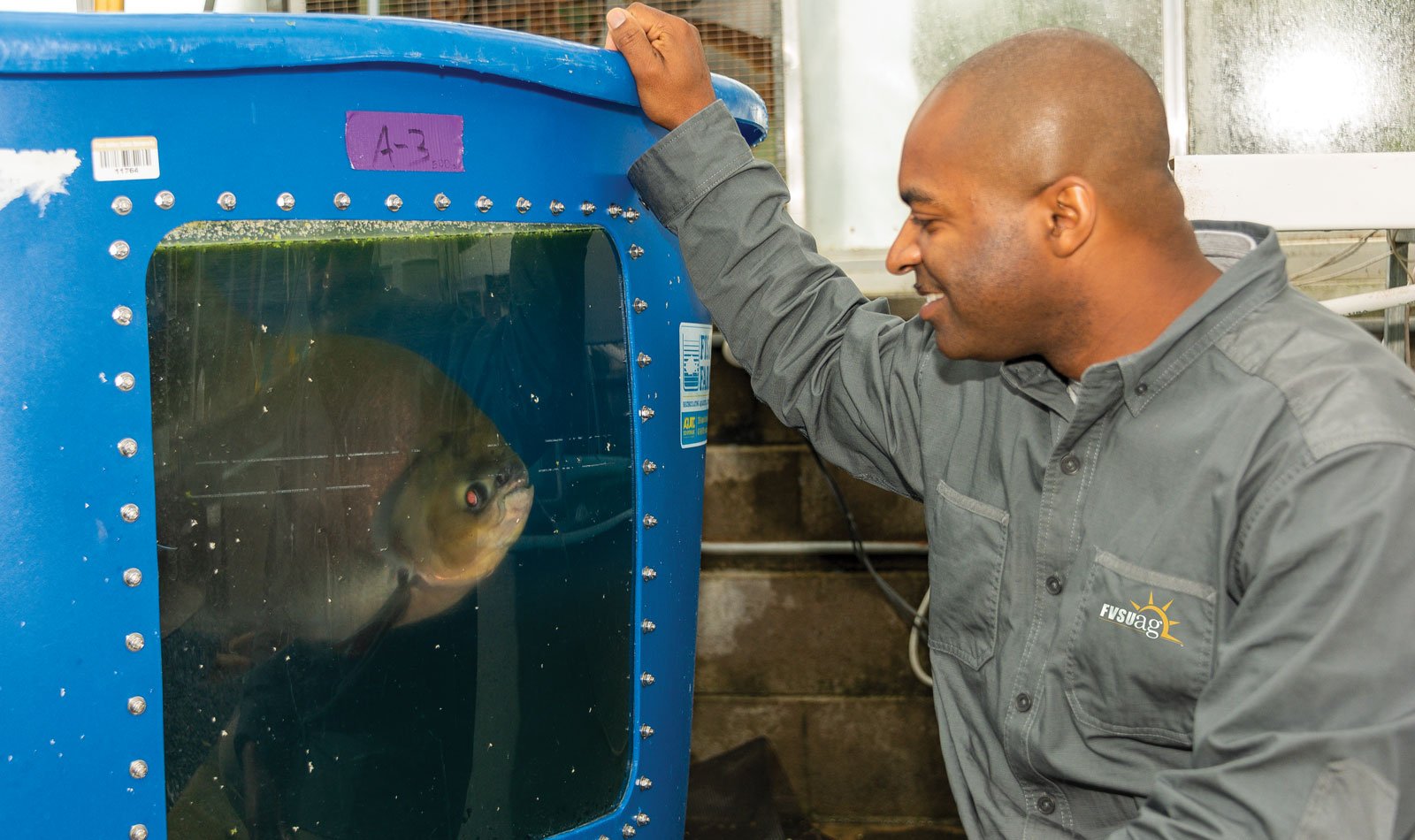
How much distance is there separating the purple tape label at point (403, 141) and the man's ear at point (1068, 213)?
646mm

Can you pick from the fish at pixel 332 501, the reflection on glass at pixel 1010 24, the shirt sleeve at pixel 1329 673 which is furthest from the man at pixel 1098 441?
the reflection on glass at pixel 1010 24

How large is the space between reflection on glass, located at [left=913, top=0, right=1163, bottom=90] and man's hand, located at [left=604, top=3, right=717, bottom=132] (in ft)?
6.87

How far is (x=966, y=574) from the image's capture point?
1511 millimetres

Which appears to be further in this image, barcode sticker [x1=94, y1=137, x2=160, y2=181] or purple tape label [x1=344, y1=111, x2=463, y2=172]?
purple tape label [x1=344, y1=111, x2=463, y2=172]

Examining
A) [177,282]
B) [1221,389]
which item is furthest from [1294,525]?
[177,282]

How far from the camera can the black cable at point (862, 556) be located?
11.1ft

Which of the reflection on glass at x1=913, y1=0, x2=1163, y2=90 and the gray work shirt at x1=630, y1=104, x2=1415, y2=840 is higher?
the reflection on glass at x1=913, y1=0, x2=1163, y2=90

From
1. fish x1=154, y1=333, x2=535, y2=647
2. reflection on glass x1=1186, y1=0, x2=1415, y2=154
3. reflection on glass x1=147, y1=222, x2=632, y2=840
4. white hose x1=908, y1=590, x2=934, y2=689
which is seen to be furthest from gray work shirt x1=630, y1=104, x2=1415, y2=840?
reflection on glass x1=1186, y1=0, x2=1415, y2=154

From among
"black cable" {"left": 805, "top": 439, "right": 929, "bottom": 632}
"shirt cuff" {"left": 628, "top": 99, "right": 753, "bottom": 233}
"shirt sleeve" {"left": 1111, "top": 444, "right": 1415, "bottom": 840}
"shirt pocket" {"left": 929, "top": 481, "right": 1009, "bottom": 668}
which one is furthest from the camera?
"black cable" {"left": 805, "top": 439, "right": 929, "bottom": 632}

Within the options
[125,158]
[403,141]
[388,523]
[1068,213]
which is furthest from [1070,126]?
[125,158]

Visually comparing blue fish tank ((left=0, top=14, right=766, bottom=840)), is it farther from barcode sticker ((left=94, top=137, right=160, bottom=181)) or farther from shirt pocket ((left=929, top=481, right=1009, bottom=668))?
shirt pocket ((left=929, top=481, right=1009, bottom=668))

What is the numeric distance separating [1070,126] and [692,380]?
652 mm

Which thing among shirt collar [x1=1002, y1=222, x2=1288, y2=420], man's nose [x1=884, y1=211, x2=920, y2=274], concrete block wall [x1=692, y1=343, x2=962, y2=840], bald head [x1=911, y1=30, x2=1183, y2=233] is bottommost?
concrete block wall [x1=692, y1=343, x2=962, y2=840]

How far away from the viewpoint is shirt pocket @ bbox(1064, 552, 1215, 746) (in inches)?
49.4
